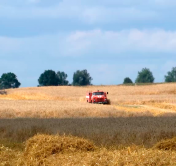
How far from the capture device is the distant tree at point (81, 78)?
183 metres

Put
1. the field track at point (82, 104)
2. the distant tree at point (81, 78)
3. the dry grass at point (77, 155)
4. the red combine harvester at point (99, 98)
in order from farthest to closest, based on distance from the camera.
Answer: the distant tree at point (81, 78)
the red combine harvester at point (99, 98)
the field track at point (82, 104)
the dry grass at point (77, 155)

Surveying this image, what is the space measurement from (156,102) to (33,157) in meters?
46.0

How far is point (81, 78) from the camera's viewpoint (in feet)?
603

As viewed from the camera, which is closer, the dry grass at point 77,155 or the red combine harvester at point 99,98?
the dry grass at point 77,155

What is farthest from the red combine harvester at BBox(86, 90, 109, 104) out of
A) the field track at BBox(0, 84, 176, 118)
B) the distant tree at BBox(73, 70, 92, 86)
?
the distant tree at BBox(73, 70, 92, 86)

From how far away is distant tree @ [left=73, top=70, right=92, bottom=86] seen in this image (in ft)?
600

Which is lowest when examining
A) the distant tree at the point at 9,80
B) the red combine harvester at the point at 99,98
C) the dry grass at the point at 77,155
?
the dry grass at the point at 77,155

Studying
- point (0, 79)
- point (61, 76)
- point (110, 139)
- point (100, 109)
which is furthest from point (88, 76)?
point (110, 139)

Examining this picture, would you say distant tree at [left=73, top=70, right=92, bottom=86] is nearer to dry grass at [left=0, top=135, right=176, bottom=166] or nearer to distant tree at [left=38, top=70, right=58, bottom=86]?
distant tree at [left=38, top=70, right=58, bottom=86]

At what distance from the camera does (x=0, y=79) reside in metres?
167

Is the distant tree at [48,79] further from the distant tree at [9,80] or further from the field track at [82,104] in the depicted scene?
the field track at [82,104]

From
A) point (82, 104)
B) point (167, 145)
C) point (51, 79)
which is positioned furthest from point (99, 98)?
point (51, 79)

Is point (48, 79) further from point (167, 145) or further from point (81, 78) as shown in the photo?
point (167, 145)

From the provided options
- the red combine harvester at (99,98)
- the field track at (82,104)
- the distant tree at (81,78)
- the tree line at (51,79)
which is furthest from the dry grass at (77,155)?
the distant tree at (81,78)
